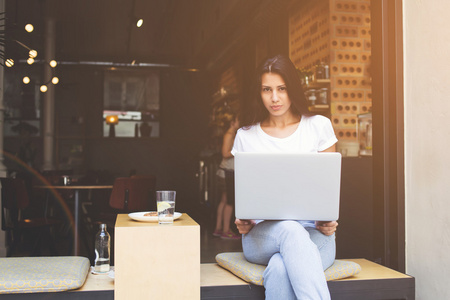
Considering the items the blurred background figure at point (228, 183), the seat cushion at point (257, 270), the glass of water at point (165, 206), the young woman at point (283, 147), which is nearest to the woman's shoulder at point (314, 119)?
the young woman at point (283, 147)

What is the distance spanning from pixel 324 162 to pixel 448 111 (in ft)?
2.65

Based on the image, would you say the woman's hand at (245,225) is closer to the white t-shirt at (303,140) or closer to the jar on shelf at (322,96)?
the white t-shirt at (303,140)

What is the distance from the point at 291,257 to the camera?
2.03m

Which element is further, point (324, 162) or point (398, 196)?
A: point (398, 196)

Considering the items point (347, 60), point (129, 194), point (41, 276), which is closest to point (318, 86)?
point (347, 60)

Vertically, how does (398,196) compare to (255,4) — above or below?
below

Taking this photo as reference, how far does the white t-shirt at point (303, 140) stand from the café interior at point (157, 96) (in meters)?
0.54

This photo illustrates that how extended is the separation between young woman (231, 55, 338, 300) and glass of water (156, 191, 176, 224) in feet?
1.24

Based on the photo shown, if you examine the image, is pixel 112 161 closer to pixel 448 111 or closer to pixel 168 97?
pixel 168 97

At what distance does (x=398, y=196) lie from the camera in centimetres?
278

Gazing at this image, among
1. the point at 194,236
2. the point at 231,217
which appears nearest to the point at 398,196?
the point at 194,236

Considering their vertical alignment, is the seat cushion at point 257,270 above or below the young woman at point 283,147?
below

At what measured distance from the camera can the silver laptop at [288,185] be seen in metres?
2.13

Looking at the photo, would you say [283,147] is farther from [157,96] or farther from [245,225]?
[157,96]
